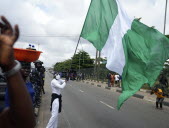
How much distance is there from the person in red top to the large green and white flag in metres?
4.45

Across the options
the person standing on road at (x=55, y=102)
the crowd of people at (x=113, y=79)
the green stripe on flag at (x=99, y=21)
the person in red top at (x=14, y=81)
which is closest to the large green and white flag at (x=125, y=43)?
the green stripe on flag at (x=99, y=21)

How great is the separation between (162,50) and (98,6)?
1.91 metres

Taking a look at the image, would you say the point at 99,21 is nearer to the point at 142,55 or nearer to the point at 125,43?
the point at 125,43

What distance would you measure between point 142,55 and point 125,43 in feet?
1.62

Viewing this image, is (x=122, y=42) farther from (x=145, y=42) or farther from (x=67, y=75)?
(x=67, y=75)

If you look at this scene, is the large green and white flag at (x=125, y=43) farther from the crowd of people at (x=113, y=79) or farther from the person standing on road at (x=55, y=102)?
the crowd of people at (x=113, y=79)

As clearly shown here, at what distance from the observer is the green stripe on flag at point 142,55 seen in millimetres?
5703

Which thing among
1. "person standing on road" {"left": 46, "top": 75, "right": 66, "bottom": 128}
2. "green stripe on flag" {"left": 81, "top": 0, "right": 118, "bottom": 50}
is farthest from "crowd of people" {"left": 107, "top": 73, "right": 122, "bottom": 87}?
"green stripe on flag" {"left": 81, "top": 0, "right": 118, "bottom": 50}

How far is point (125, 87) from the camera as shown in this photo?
5609 millimetres

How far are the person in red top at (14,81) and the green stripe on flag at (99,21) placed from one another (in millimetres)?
4996

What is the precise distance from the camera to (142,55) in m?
5.95

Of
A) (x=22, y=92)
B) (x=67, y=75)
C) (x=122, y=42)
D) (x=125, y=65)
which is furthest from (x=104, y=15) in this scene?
(x=22, y=92)

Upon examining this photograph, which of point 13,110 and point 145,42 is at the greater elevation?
point 145,42

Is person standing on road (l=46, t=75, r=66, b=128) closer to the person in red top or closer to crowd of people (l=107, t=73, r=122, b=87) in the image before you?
the person in red top
